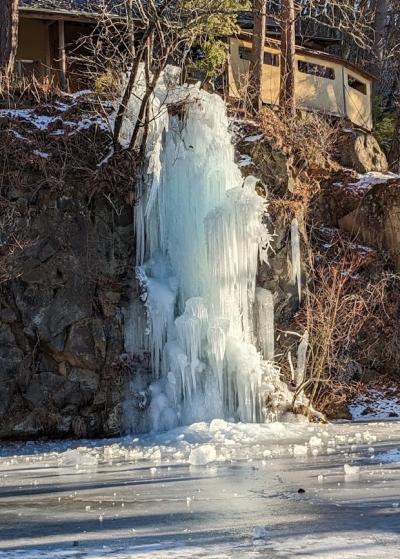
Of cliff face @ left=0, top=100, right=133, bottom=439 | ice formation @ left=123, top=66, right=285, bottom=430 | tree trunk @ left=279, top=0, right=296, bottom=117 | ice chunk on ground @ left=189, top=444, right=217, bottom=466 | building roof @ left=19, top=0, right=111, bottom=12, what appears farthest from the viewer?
building roof @ left=19, top=0, right=111, bottom=12

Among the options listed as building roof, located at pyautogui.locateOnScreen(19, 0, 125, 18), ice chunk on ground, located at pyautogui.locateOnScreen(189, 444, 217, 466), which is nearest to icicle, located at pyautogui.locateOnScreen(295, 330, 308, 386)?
ice chunk on ground, located at pyautogui.locateOnScreen(189, 444, 217, 466)

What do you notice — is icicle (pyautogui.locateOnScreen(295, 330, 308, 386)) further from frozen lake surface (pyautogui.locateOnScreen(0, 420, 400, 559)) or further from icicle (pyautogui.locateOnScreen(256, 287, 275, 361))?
frozen lake surface (pyautogui.locateOnScreen(0, 420, 400, 559))

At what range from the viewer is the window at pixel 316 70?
2672 cm

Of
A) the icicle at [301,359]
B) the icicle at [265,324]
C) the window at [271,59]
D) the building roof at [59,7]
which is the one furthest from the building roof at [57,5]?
the icicle at [301,359]

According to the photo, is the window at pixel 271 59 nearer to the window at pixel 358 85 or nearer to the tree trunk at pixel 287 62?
the tree trunk at pixel 287 62

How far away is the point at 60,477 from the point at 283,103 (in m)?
14.7

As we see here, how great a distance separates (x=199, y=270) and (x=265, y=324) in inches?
66.9

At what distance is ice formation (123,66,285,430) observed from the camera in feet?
53.6

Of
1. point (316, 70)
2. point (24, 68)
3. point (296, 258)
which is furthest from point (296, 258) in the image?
point (316, 70)

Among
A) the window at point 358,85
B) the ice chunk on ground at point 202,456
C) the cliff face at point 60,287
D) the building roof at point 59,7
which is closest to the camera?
the ice chunk on ground at point 202,456

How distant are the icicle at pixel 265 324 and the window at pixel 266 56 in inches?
386

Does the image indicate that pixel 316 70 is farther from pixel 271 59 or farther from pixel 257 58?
pixel 257 58

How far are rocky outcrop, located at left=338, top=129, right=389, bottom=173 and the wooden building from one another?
1.35 metres

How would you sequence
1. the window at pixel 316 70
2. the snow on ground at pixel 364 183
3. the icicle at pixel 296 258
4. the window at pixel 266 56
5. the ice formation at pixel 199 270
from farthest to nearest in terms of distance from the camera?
1. the window at pixel 316 70
2. the window at pixel 266 56
3. the snow on ground at pixel 364 183
4. the icicle at pixel 296 258
5. the ice formation at pixel 199 270
